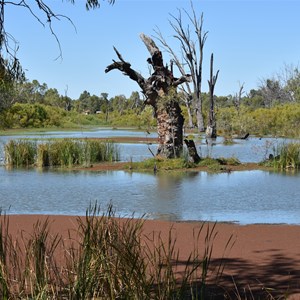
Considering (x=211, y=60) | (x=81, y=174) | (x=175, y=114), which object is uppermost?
(x=211, y=60)

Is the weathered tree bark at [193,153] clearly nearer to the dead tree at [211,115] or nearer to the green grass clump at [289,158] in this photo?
the green grass clump at [289,158]

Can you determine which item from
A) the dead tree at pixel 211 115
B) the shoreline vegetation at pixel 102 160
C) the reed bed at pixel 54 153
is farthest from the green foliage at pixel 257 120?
the reed bed at pixel 54 153

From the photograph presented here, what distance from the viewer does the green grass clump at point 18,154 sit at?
978 inches

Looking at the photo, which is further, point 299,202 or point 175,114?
point 175,114

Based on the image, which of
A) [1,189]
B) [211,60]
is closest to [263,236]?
[1,189]

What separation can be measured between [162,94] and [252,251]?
14491 millimetres

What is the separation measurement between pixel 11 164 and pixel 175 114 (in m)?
6.38

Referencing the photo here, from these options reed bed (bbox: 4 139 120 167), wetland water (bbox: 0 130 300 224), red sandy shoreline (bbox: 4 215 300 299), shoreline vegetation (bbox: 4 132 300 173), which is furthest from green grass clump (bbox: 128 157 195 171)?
red sandy shoreline (bbox: 4 215 300 299)

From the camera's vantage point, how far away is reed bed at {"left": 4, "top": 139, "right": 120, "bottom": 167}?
80.2 feet

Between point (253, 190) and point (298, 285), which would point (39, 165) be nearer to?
point (253, 190)

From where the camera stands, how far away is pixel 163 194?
1659 centimetres

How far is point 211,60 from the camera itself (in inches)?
1996

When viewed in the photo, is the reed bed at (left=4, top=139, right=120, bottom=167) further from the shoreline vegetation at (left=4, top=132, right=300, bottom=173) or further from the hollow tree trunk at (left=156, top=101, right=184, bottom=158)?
the hollow tree trunk at (left=156, top=101, right=184, bottom=158)

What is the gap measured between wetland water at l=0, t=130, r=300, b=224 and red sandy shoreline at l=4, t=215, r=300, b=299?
1078 millimetres
